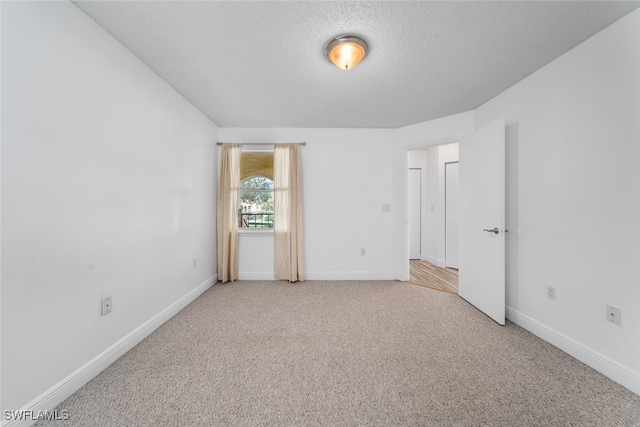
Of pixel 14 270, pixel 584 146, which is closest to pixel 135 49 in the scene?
pixel 14 270

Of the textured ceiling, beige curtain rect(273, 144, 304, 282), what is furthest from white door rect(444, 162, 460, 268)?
beige curtain rect(273, 144, 304, 282)

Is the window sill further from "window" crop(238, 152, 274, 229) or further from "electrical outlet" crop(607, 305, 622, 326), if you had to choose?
→ "electrical outlet" crop(607, 305, 622, 326)

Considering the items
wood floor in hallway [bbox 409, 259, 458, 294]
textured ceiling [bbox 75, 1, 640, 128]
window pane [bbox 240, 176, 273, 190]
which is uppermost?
textured ceiling [bbox 75, 1, 640, 128]

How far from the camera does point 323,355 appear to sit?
5.46ft

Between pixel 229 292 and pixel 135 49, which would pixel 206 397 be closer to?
pixel 229 292

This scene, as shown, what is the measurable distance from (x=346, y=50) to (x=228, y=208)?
253cm

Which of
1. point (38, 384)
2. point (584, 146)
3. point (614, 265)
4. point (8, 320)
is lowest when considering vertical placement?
point (38, 384)

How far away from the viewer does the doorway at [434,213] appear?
13.6 feet

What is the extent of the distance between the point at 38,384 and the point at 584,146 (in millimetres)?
3713

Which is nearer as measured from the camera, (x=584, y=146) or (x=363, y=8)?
(x=363, y=8)

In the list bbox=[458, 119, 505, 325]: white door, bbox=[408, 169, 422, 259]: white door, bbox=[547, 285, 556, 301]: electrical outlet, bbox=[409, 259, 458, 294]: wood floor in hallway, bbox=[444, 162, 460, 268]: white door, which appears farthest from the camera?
bbox=[408, 169, 422, 259]: white door

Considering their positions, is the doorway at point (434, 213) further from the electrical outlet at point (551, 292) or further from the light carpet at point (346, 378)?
the light carpet at point (346, 378)

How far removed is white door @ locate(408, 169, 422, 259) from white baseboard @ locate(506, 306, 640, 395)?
2.67m

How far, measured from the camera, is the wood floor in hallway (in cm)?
316
